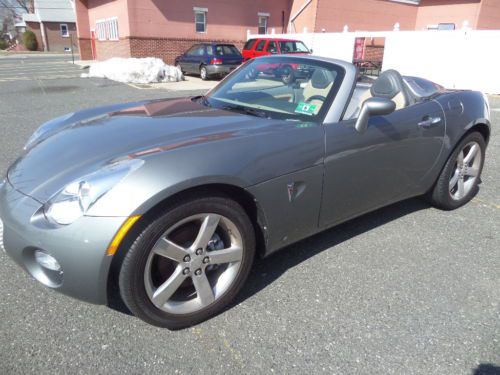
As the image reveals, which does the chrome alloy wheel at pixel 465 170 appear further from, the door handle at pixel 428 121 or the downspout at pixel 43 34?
the downspout at pixel 43 34

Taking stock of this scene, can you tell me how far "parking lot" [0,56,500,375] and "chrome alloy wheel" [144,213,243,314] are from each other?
0.60 feet

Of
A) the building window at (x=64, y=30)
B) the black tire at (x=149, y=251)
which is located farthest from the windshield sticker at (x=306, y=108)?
the building window at (x=64, y=30)

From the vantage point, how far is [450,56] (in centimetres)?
1393

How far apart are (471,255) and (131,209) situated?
2586mm

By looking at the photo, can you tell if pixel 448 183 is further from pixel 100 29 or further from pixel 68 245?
pixel 100 29

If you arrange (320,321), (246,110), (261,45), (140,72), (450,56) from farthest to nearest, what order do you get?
(261,45)
(140,72)
(450,56)
(246,110)
(320,321)

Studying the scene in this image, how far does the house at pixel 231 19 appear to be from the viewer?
67.1 ft

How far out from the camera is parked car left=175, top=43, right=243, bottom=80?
16094mm

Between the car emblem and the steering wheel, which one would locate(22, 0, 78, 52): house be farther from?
the car emblem

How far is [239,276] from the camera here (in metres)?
2.29

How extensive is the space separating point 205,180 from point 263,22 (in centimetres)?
2473

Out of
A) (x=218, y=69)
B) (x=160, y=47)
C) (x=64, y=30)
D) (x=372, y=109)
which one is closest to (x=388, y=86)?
(x=372, y=109)

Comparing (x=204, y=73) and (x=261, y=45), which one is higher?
(x=261, y=45)

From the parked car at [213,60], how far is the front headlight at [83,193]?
A: 1475 cm
